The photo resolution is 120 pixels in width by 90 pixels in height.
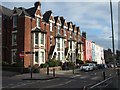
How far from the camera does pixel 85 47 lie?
87750 mm

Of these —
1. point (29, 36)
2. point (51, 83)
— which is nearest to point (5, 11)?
point (29, 36)

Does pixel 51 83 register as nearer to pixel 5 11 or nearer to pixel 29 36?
pixel 29 36

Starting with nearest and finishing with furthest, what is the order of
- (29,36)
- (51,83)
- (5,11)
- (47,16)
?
(51,83) → (29,36) → (5,11) → (47,16)

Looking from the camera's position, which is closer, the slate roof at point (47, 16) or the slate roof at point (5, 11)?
the slate roof at point (5, 11)

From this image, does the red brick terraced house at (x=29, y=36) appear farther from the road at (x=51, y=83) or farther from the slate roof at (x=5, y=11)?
the road at (x=51, y=83)

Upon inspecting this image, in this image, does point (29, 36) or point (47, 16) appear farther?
point (47, 16)

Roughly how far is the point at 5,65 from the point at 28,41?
594 centimetres

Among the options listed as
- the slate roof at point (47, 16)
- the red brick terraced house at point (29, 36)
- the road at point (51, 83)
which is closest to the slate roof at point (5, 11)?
the red brick terraced house at point (29, 36)

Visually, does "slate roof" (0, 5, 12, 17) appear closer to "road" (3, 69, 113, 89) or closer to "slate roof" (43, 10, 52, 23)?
"slate roof" (43, 10, 52, 23)

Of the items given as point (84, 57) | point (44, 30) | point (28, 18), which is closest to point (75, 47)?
point (84, 57)

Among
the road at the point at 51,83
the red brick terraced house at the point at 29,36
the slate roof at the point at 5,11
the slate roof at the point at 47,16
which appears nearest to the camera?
the road at the point at 51,83

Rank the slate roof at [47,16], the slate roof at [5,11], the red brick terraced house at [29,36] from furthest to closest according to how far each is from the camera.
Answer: the slate roof at [47,16] < the slate roof at [5,11] < the red brick terraced house at [29,36]

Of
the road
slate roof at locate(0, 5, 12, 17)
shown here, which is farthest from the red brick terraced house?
the road

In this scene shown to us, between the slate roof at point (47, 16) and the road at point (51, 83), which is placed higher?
the slate roof at point (47, 16)
